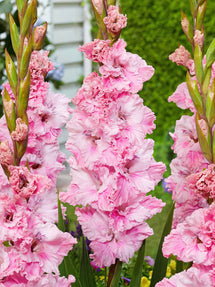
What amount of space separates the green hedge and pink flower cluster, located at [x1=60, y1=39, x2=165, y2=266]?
12.3 ft

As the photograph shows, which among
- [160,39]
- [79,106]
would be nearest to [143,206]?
[79,106]

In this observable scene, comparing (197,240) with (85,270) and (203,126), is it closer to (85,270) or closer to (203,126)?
(203,126)

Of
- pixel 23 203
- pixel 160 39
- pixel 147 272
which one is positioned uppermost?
pixel 23 203

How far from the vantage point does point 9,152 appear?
2.55 ft

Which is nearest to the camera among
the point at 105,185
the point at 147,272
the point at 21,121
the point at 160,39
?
the point at 21,121

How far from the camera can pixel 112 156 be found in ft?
3.36

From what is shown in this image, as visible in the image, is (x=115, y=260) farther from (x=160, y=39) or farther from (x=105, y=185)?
(x=160, y=39)

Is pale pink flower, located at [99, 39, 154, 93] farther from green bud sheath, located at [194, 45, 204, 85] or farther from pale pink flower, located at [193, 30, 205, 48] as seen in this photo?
green bud sheath, located at [194, 45, 204, 85]

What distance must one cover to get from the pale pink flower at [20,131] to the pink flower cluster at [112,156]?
10.5 inches

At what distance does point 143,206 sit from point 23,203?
1.04 feet

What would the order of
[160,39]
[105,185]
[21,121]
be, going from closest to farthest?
[21,121] < [105,185] < [160,39]

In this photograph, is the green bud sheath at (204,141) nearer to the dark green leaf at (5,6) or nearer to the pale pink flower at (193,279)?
the pale pink flower at (193,279)

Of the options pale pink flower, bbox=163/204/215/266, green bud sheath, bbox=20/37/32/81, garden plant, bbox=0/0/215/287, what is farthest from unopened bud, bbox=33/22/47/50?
pale pink flower, bbox=163/204/215/266

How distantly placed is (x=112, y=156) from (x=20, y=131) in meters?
0.30
